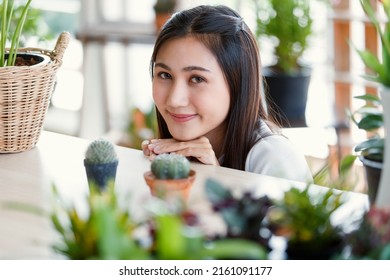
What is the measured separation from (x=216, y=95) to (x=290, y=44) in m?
2.15

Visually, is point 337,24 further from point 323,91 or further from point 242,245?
point 242,245

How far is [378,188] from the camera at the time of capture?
1.38 metres

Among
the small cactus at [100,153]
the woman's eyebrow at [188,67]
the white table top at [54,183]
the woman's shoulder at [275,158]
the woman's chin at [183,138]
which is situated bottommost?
the woman's shoulder at [275,158]

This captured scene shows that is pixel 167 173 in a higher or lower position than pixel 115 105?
higher

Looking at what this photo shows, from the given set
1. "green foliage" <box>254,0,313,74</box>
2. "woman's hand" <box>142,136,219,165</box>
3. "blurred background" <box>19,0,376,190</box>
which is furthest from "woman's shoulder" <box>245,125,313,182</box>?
"green foliage" <box>254,0,313,74</box>

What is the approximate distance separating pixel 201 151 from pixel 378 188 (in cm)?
52

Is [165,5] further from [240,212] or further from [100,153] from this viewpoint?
[240,212]

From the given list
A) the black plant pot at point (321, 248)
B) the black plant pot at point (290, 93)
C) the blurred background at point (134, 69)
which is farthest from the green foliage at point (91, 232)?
the black plant pot at point (290, 93)

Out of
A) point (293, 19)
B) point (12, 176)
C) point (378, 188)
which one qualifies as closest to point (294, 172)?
point (378, 188)

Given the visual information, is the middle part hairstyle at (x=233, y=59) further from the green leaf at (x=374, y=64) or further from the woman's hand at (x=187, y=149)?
the green leaf at (x=374, y=64)

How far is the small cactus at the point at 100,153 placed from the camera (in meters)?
1.46

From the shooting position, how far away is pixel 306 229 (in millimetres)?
1065

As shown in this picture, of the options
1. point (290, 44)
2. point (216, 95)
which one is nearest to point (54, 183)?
point (216, 95)

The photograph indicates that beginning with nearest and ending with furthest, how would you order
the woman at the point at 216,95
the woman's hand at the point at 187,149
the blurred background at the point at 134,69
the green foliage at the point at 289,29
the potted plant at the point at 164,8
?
1. the woman's hand at the point at 187,149
2. the woman at the point at 216,95
3. the green foliage at the point at 289,29
4. the blurred background at the point at 134,69
5. the potted plant at the point at 164,8
